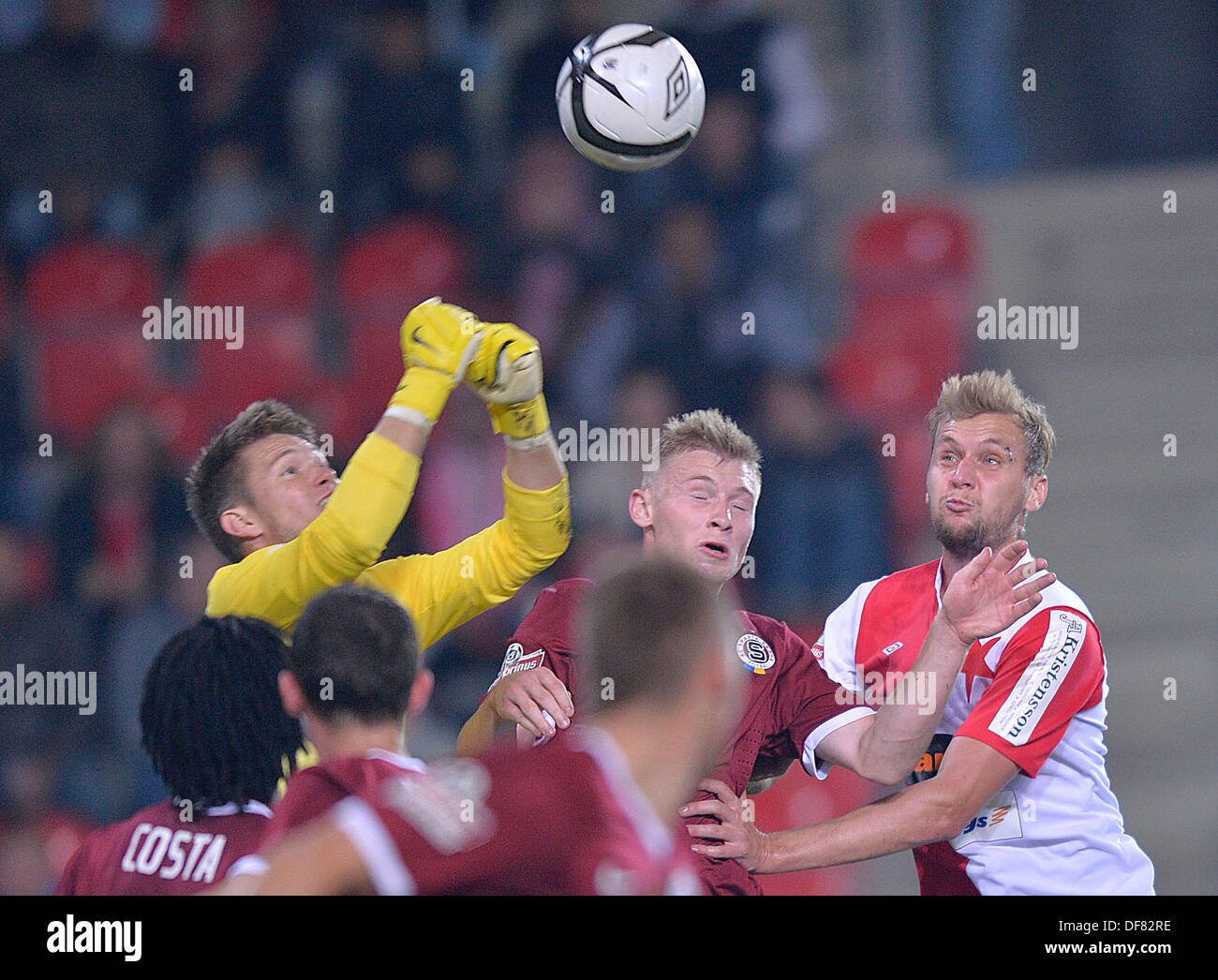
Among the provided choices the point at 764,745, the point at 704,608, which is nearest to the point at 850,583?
the point at 764,745

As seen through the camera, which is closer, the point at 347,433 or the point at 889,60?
the point at 347,433

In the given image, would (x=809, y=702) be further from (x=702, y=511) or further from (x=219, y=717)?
(x=219, y=717)

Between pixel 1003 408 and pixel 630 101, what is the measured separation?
4.22ft

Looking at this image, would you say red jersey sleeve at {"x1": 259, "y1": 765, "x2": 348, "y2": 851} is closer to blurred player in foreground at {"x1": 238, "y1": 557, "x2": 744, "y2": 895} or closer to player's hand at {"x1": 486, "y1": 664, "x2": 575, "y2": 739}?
blurred player in foreground at {"x1": 238, "y1": 557, "x2": 744, "y2": 895}

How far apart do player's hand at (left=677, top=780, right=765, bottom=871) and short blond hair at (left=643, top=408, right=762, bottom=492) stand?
2.55 ft

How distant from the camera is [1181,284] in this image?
6.20m

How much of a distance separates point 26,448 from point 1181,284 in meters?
4.94

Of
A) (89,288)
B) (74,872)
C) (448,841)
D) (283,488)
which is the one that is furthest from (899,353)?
(448,841)

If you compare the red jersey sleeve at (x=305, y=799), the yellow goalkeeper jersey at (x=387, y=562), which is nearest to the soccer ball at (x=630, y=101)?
the yellow goalkeeper jersey at (x=387, y=562)

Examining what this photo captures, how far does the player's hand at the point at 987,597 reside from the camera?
3074 millimetres

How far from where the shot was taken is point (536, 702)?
3004 millimetres
